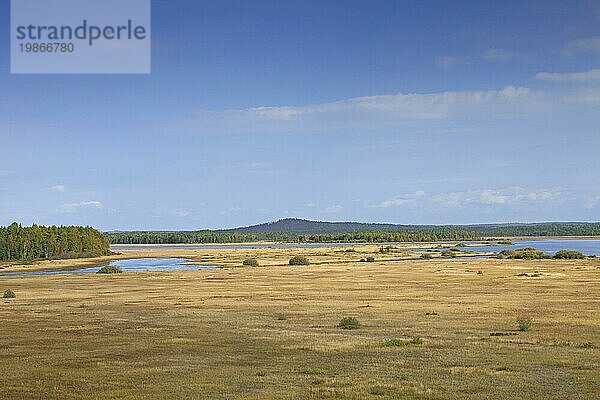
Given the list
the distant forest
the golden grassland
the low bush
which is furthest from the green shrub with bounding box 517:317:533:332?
the distant forest

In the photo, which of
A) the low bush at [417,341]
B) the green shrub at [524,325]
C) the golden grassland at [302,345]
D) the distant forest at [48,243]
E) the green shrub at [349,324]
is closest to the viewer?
the golden grassland at [302,345]

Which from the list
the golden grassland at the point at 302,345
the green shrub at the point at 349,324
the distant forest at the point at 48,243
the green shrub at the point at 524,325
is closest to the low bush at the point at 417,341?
the golden grassland at the point at 302,345

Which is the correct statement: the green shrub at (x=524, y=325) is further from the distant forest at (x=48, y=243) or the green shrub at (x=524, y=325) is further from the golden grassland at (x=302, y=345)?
the distant forest at (x=48, y=243)

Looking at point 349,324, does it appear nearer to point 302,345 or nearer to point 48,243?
point 302,345

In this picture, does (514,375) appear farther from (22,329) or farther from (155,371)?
(22,329)

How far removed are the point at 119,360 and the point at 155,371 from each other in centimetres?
302

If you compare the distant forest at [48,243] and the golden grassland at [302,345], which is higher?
the distant forest at [48,243]

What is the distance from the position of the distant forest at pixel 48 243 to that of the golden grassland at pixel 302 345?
345 ft

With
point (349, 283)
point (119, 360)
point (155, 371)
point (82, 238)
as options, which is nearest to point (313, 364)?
point (155, 371)

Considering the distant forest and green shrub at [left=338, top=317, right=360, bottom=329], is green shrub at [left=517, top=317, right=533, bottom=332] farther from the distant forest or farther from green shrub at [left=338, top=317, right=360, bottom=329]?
the distant forest

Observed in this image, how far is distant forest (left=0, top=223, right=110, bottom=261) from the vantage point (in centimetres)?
15938

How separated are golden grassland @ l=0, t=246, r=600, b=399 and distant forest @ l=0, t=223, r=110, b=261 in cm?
10521

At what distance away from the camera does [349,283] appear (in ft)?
246

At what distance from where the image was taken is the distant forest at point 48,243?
159375mm
